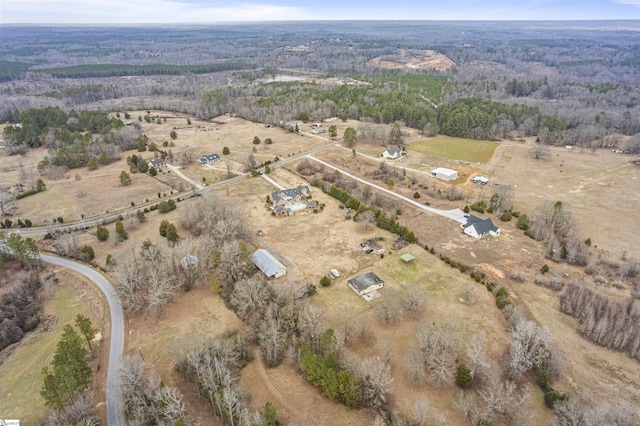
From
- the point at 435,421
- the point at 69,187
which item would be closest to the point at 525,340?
the point at 435,421

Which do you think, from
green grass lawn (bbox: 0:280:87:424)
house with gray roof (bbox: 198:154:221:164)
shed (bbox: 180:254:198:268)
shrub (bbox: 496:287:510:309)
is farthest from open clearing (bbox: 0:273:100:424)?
house with gray roof (bbox: 198:154:221:164)

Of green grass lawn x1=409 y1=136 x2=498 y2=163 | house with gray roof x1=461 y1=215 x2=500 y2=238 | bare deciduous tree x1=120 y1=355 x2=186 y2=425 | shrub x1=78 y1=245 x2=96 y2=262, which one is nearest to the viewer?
bare deciduous tree x1=120 y1=355 x2=186 y2=425

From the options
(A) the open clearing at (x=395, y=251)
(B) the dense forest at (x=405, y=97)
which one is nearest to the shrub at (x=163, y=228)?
(A) the open clearing at (x=395, y=251)

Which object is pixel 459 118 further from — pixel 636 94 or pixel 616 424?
pixel 616 424

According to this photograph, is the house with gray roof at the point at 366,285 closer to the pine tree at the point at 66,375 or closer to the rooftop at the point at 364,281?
the rooftop at the point at 364,281

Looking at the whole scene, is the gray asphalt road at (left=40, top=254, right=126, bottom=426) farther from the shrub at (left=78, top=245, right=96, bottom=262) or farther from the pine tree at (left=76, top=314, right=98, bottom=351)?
the pine tree at (left=76, top=314, right=98, bottom=351)

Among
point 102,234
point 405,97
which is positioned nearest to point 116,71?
point 405,97
